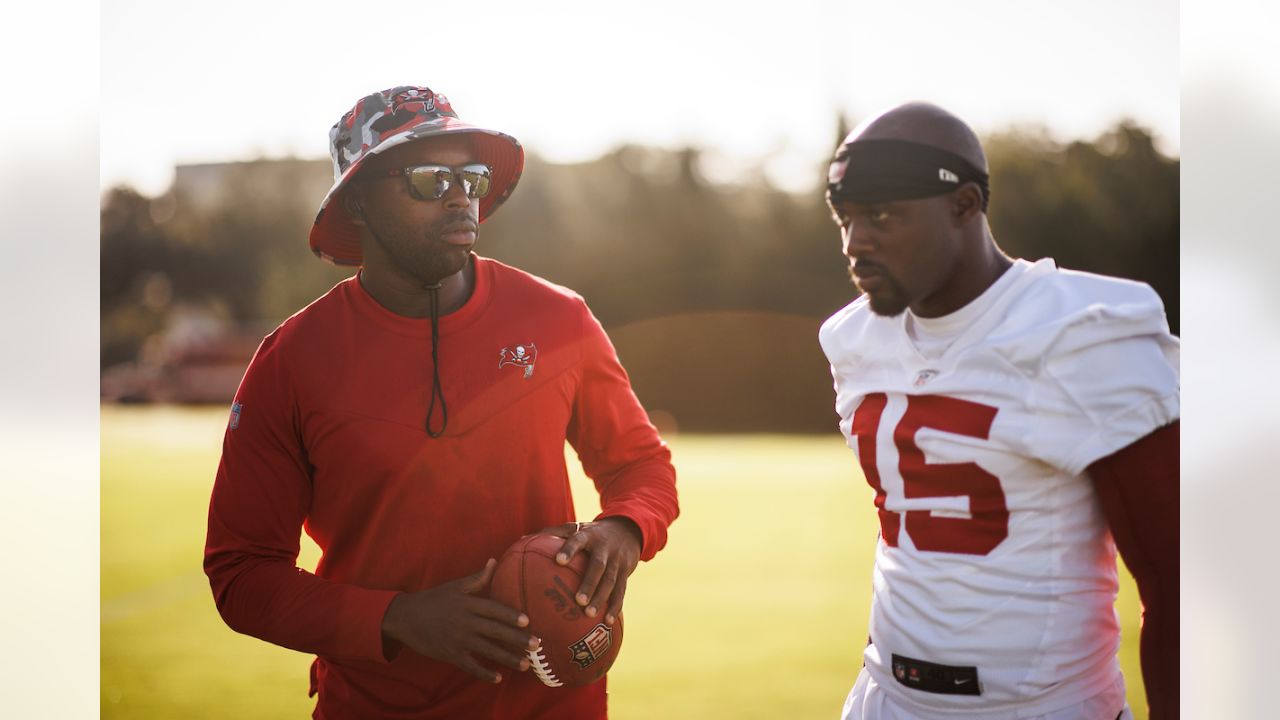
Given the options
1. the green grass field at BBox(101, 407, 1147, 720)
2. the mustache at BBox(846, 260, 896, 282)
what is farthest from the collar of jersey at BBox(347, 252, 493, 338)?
the green grass field at BBox(101, 407, 1147, 720)

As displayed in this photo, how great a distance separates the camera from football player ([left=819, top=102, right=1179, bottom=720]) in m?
1.71

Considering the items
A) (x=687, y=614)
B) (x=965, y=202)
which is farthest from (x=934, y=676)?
(x=687, y=614)

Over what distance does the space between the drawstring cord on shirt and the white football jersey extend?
916mm

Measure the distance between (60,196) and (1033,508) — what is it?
107 inches

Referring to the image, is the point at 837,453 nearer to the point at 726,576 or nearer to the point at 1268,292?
the point at 726,576

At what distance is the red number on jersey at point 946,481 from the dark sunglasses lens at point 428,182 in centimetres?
103

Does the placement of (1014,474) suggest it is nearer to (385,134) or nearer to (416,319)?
(416,319)

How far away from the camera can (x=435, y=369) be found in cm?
217

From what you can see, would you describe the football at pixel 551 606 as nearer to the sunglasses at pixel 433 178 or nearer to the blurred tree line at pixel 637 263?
the sunglasses at pixel 433 178

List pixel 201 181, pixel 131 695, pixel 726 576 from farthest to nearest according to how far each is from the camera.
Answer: pixel 201 181, pixel 726 576, pixel 131 695

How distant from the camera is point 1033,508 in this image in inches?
70.8

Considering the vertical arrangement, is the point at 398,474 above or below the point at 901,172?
below

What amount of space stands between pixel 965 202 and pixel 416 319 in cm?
119

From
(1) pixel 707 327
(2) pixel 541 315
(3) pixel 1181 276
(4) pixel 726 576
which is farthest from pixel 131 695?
(1) pixel 707 327
